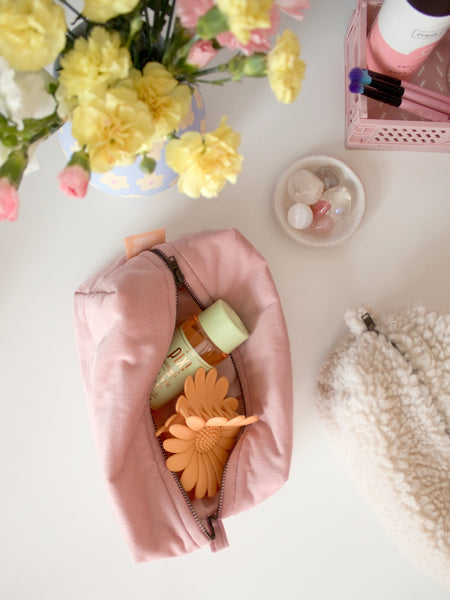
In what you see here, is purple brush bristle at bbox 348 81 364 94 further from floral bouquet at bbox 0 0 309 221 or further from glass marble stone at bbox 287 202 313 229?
floral bouquet at bbox 0 0 309 221

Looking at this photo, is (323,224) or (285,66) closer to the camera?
(285,66)

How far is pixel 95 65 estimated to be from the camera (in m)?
0.34

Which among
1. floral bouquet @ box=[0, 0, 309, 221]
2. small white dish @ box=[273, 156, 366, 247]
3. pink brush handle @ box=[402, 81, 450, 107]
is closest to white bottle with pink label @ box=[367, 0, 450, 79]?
pink brush handle @ box=[402, 81, 450, 107]

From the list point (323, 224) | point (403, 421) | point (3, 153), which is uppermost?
point (3, 153)

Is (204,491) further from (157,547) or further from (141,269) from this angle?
(141,269)

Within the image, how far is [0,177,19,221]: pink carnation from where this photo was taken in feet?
1.07

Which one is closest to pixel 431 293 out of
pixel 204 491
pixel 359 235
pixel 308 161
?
pixel 359 235

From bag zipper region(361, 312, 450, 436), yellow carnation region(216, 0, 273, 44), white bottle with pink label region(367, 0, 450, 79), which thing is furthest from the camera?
bag zipper region(361, 312, 450, 436)

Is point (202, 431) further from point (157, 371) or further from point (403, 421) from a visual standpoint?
point (403, 421)

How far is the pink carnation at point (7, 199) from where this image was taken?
0.33 metres

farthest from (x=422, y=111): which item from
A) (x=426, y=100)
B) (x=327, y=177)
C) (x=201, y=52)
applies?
(x=201, y=52)

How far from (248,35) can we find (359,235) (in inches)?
16.4

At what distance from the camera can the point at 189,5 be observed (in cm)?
33

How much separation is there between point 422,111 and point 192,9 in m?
0.39
